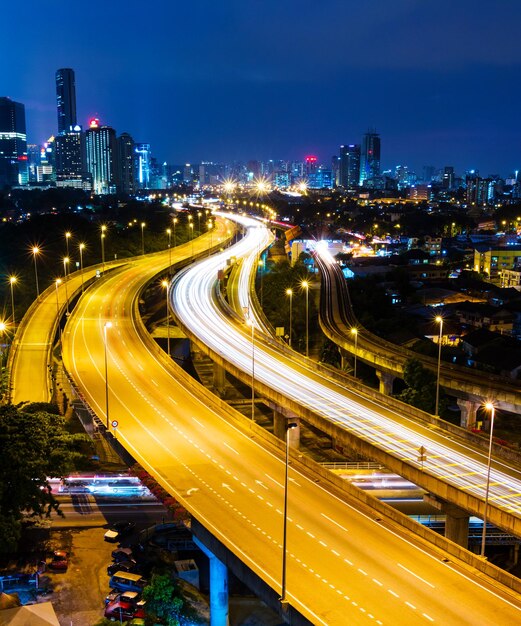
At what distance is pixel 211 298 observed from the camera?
4969 cm

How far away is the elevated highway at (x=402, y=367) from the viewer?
2970 centimetres

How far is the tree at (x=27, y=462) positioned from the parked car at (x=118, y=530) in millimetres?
1926

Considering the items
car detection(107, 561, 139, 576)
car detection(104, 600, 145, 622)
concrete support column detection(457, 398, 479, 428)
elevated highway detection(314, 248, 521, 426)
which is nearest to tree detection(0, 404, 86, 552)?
car detection(107, 561, 139, 576)

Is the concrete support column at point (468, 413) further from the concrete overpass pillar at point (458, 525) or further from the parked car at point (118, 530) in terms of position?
the parked car at point (118, 530)

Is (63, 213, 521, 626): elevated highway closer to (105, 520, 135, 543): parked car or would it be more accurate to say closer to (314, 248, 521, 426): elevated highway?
(105, 520, 135, 543): parked car

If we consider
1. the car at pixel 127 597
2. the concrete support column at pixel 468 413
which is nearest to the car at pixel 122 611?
the car at pixel 127 597

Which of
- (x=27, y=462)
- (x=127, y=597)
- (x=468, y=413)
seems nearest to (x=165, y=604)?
(x=127, y=597)

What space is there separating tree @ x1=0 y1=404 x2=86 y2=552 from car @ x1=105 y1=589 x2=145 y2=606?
3202 millimetres

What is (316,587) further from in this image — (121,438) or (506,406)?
(506,406)

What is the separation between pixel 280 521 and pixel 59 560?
8.37 m

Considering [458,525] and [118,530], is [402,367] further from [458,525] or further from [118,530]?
[118,530]

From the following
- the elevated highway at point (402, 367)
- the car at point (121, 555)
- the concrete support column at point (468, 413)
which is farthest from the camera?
the concrete support column at point (468, 413)

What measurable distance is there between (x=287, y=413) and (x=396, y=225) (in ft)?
338

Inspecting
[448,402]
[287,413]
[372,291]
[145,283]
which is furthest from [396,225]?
[287,413]
